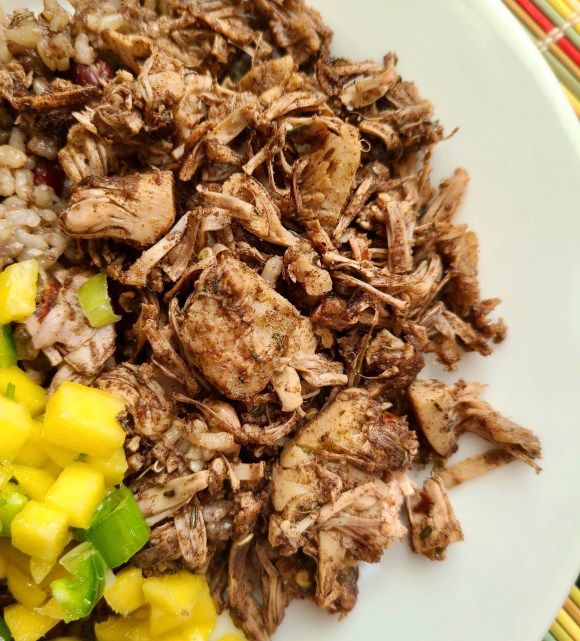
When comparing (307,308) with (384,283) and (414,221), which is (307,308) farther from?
(414,221)

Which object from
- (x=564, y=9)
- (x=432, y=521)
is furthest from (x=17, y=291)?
(x=564, y=9)

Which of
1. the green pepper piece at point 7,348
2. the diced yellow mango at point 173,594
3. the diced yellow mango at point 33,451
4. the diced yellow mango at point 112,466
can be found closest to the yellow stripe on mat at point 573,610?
the diced yellow mango at point 173,594

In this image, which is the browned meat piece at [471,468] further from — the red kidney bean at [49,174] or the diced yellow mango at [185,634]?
the red kidney bean at [49,174]

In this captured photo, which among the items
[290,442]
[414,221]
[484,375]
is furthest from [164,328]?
[484,375]

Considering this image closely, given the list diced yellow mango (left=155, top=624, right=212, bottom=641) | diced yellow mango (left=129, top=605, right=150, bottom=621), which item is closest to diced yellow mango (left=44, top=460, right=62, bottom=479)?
diced yellow mango (left=129, top=605, right=150, bottom=621)

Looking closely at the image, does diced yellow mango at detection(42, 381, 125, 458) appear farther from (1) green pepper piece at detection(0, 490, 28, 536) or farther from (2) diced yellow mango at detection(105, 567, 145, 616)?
(2) diced yellow mango at detection(105, 567, 145, 616)

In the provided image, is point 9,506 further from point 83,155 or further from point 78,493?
point 83,155

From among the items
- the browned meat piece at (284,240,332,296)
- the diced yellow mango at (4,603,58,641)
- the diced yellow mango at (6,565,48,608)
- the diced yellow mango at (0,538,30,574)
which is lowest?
the diced yellow mango at (4,603,58,641)
